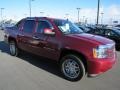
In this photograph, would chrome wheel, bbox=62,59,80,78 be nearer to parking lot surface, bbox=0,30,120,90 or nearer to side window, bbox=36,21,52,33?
parking lot surface, bbox=0,30,120,90

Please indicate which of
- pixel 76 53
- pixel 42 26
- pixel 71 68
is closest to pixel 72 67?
pixel 71 68

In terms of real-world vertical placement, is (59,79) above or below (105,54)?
below

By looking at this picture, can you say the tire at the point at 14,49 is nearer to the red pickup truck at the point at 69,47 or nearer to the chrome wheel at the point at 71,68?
the red pickup truck at the point at 69,47

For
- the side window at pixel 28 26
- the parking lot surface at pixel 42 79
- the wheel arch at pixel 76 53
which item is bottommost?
the parking lot surface at pixel 42 79

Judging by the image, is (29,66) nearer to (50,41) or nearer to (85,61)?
(50,41)

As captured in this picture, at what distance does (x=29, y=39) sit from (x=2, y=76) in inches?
85.7

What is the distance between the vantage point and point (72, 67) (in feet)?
21.4

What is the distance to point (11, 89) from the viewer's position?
5.49m

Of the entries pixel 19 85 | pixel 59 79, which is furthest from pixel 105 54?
pixel 19 85

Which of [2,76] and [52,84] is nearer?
[52,84]

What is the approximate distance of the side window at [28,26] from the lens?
8340 millimetres

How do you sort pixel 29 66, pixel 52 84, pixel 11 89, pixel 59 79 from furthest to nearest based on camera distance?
pixel 29 66
pixel 59 79
pixel 52 84
pixel 11 89

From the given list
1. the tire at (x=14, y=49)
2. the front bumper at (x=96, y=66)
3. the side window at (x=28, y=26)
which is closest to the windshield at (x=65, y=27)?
the side window at (x=28, y=26)

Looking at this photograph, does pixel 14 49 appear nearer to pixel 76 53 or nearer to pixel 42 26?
pixel 42 26
